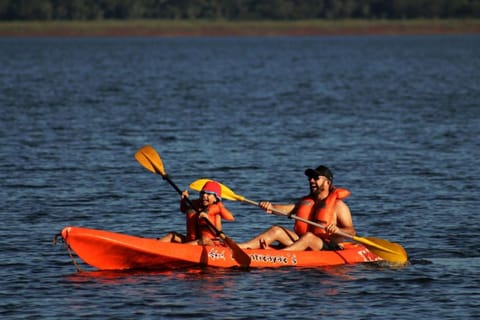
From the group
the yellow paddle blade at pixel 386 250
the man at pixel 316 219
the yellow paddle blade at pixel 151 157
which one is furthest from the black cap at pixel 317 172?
the yellow paddle blade at pixel 151 157

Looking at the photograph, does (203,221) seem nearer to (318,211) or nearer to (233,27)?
(318,211)

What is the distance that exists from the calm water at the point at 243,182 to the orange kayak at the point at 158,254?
229mm

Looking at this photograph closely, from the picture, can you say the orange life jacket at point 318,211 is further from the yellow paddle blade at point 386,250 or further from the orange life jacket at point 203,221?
the orange life jacket at point 203,221

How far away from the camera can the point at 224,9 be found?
530 ft

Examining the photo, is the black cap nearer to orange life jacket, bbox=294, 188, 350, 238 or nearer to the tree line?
orange life jacket, bbox=294, 188, 350, 238

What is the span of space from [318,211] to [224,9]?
477ft

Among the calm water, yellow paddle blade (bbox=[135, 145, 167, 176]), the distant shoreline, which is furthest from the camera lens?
the distant shoreline

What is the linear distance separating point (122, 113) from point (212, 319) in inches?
1242

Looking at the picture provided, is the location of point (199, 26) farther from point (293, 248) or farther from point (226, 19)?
point (293, 248)

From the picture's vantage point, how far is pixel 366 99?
5316cm

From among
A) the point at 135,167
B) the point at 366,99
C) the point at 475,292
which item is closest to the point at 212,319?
the point at 475,292

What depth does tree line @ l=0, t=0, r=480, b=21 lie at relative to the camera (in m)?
154

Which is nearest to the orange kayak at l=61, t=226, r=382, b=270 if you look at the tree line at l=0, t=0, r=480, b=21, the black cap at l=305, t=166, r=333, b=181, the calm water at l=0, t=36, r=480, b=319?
the calm water at l=0, t=36, r=480, b=319

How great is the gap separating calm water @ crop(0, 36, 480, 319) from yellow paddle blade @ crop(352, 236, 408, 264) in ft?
0.69
